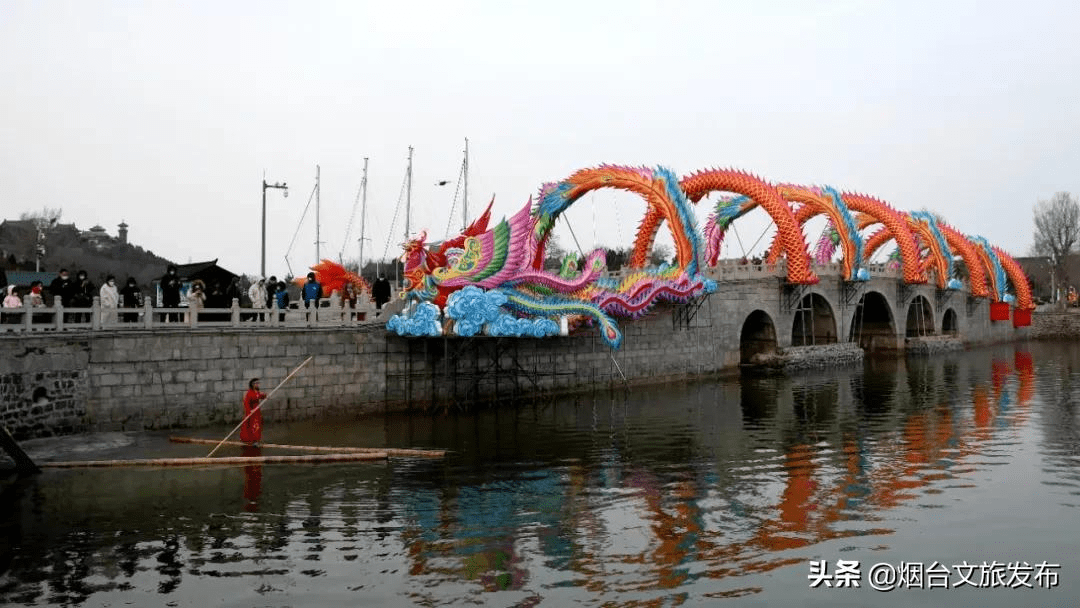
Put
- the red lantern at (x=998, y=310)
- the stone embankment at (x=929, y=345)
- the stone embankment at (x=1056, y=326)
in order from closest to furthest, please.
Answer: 1. the stone embankment at (x=929, y=345)
2. the red lantern at (x=998, y=310)
3. the stone embankment at (x=1056, y=326)

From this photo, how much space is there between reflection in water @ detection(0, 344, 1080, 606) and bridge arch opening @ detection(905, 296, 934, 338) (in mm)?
31789

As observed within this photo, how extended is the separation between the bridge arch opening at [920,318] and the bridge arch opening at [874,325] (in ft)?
10.7

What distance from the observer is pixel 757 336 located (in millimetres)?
38531

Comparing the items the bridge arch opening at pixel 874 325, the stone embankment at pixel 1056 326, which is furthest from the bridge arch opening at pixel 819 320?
the stone embankment at pixel 1056 326

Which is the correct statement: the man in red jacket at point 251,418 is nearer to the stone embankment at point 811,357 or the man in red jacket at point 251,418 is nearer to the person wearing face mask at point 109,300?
the person wearing face mask at point 109,300

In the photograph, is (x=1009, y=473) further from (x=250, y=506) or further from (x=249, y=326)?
(x=249, y=326)

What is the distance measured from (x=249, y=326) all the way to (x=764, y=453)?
12.2 meters

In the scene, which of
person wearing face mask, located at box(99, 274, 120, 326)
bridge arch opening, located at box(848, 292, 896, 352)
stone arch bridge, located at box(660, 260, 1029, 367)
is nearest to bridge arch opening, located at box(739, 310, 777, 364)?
stone arch bridge, located at box(660, 260, 1029, 367)

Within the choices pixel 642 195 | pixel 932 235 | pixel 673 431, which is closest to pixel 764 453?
pixel 673 431

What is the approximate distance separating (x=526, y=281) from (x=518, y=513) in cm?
1227

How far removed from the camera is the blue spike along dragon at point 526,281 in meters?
22.4

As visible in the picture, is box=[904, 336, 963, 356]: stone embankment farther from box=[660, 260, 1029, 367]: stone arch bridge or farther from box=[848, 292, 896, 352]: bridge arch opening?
box=[848, 292, 896, 352]: bridge arch opening

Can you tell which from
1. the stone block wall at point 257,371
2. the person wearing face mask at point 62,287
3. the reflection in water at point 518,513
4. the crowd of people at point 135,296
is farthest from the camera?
the person wearing face mask at point 62,287

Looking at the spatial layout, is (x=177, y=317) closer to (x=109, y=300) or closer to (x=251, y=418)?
(x=109, y=300)
